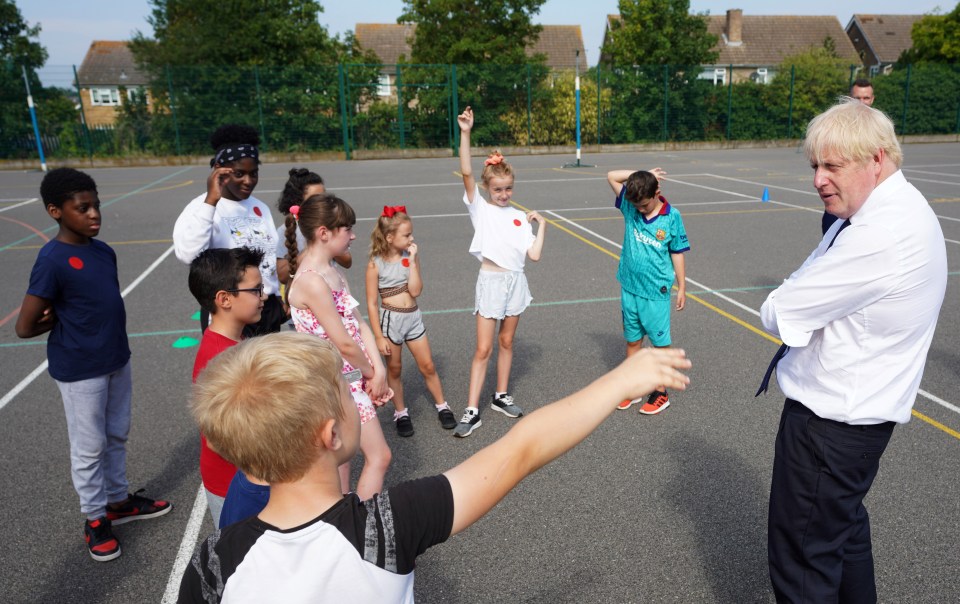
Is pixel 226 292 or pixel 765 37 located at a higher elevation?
pixel 765 37

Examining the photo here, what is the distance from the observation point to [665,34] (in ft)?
107

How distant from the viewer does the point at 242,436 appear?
53.4 inches

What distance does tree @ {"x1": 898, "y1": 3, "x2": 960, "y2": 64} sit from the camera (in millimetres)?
36062

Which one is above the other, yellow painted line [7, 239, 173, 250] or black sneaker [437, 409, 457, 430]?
yellow painted line [7, 239, 173, 250]

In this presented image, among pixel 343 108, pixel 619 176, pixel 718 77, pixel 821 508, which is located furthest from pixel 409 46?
pixel 821 508

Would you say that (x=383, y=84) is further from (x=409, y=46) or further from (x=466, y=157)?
(x=409, y=46)

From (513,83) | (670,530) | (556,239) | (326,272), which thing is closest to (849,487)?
(670,530)

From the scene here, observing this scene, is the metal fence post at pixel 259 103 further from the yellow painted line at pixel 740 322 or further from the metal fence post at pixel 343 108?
A: the yellow painted line at pixel 740 322

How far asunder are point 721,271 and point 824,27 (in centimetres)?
5699

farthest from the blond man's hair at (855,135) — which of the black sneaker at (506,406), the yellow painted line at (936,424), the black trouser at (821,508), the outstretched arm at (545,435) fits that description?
the yellow painted line at (936,424)

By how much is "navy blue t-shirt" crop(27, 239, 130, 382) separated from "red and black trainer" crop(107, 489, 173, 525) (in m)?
0.83

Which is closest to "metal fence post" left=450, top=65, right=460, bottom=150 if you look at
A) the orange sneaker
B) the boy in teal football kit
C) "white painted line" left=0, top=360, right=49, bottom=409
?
"white painted line" left=0, top=360, right=49, bottom=409

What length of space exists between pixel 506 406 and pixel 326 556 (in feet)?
11.7

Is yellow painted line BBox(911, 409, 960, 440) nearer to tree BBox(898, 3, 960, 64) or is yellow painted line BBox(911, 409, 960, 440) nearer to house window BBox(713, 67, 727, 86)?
house window BBox(713, 67, 727, 86)
